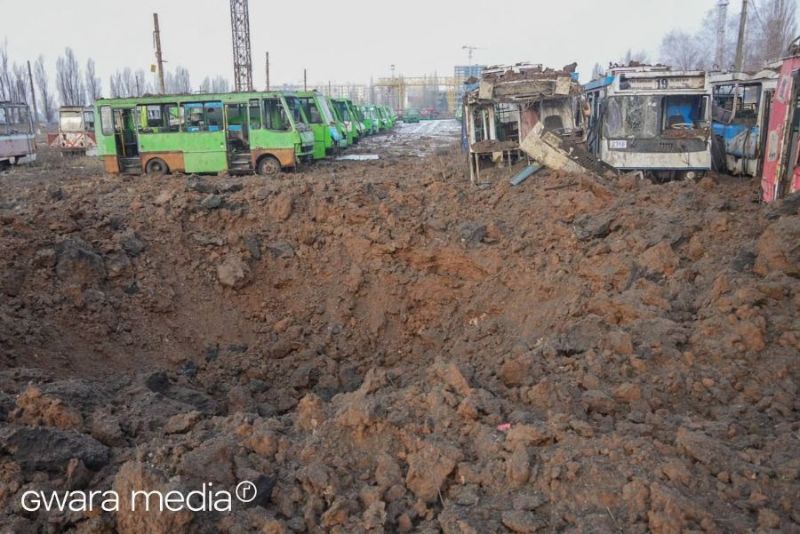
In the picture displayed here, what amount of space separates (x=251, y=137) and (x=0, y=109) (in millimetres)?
10165

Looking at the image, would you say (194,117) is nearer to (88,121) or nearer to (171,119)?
(171,119)

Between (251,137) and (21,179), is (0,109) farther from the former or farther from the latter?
(251,137)

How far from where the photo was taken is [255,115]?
54.9ft

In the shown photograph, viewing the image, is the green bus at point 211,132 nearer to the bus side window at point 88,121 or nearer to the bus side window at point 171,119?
the bus side window at point 171,119

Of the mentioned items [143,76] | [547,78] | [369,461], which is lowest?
[369,461]

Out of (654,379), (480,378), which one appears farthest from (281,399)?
(654,379)

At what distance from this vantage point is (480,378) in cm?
488

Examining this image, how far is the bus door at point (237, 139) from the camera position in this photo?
1695cm

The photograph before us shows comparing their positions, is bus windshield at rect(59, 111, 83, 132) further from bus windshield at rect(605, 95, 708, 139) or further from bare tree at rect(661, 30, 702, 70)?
bare tree at rect(661, 30, 702, 70)

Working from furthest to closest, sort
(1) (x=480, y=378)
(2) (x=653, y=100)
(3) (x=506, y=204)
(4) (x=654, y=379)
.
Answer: (2) (x=653, y=100)
(3) (x=506, y=204)
(1) (x=480, y=378)
(4) (x=654, y=379)

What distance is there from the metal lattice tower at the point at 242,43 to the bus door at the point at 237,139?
22.2 metres

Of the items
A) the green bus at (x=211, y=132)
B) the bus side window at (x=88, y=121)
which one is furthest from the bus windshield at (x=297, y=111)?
the bus side window at (x=88, y=121)

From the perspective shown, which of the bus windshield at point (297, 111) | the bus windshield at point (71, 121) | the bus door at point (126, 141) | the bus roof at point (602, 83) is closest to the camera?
the bus roof at point (602, 83)

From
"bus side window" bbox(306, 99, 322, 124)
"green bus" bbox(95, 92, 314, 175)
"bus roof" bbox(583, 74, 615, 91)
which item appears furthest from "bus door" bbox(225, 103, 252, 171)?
"bus roof" bbox(583, 74, 615, 91)
